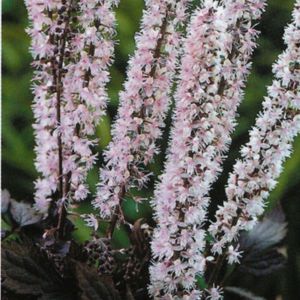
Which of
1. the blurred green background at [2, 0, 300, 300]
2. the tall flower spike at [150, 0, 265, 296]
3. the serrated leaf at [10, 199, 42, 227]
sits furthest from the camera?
the blurred green background at [2, 0, 300, 300]

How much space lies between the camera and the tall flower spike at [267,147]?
1.00 meters

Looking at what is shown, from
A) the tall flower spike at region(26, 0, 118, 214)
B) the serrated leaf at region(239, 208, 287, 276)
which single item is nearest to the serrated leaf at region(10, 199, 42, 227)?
the tall flower spike at region(26, 0, 118, 214)

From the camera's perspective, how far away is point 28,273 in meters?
1.03

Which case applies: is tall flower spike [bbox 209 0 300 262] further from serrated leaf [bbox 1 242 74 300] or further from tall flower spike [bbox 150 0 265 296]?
serrated leaf [bbox 1 242 74 300]

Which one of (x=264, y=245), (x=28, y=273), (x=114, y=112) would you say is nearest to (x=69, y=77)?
(x=28, y=273)

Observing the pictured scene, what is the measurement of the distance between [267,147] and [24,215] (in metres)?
0.39

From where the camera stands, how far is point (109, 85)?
1.77 meters

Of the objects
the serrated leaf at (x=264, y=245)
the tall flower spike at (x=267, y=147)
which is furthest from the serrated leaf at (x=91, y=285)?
the serrated leaf at (x=264, y=245)

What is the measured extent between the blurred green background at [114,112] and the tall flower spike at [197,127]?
0.60 meters

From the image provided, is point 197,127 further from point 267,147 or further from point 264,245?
point 264,245

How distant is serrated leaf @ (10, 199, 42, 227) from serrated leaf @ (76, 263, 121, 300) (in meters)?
0.22

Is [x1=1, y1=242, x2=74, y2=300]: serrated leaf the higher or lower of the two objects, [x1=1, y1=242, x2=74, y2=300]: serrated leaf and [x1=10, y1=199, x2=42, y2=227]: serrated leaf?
the higher

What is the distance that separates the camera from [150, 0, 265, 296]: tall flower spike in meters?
0.92

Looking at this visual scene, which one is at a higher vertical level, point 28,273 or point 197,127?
point 197,127
